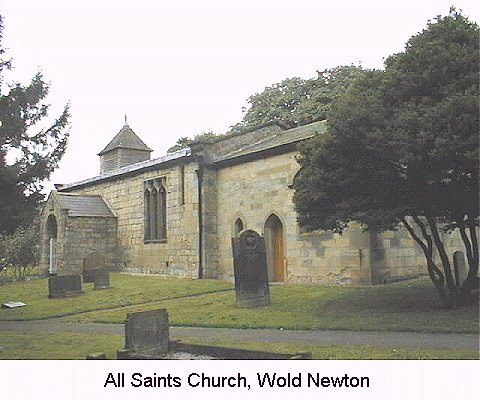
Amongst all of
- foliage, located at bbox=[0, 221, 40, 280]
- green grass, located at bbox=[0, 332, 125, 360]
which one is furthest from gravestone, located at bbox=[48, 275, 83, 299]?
foliage, located at bbox=[0, 221, 40, 280]

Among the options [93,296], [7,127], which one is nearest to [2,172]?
[7,127]

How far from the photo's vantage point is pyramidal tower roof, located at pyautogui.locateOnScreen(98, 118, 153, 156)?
44.8 m

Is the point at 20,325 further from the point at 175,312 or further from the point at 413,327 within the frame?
the point at 413,327

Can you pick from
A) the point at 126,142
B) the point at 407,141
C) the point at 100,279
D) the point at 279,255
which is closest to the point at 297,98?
the point at 126,142

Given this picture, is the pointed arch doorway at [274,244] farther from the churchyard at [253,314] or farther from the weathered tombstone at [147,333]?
the weathered tombstone at [147,333]

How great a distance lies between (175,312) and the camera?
1533 centimetres

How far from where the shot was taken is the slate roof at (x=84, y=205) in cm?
3052

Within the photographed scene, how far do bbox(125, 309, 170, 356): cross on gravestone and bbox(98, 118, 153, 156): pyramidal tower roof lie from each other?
119 feet

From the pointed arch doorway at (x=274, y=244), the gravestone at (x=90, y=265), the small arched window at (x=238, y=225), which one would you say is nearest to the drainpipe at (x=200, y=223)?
the small arched window at (x=238, y=225)

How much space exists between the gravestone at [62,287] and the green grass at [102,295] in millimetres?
383

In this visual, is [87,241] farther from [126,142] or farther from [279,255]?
[126,142]

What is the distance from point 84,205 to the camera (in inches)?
1259
